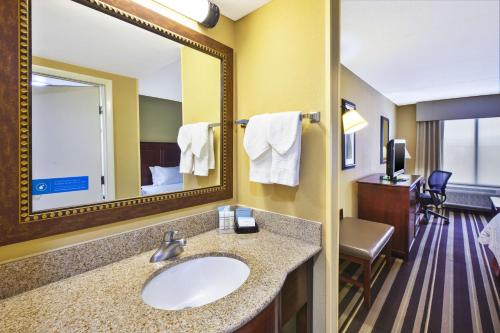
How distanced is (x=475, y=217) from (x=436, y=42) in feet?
12.3

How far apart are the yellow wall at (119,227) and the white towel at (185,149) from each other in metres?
0.22

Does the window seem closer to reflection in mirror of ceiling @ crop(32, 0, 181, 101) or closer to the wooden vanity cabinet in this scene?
the wooden vanity cabinet

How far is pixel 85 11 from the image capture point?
Result: 88 cm

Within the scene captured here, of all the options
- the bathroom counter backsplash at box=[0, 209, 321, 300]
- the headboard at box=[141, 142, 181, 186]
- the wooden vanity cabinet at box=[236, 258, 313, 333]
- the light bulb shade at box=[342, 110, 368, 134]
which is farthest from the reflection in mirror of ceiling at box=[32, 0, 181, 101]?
the light bulb shade at box=[342, 110, 368, 134]

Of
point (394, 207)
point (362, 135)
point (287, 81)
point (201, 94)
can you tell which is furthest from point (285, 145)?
point (362, 135)

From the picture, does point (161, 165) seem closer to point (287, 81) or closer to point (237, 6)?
point (287, 81)

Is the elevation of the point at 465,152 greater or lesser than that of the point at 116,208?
greater

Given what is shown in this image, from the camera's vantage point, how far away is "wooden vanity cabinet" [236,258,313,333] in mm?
706

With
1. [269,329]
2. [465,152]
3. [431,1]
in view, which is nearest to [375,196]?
[431,1]

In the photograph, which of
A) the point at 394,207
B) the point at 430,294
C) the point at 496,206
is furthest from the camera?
the point at 496,206

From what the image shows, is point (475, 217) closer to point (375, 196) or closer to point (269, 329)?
point (375, 196)

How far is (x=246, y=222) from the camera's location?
4.22 feet

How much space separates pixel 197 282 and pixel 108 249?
15.3 inches

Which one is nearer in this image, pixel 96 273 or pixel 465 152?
pixel 96 273
